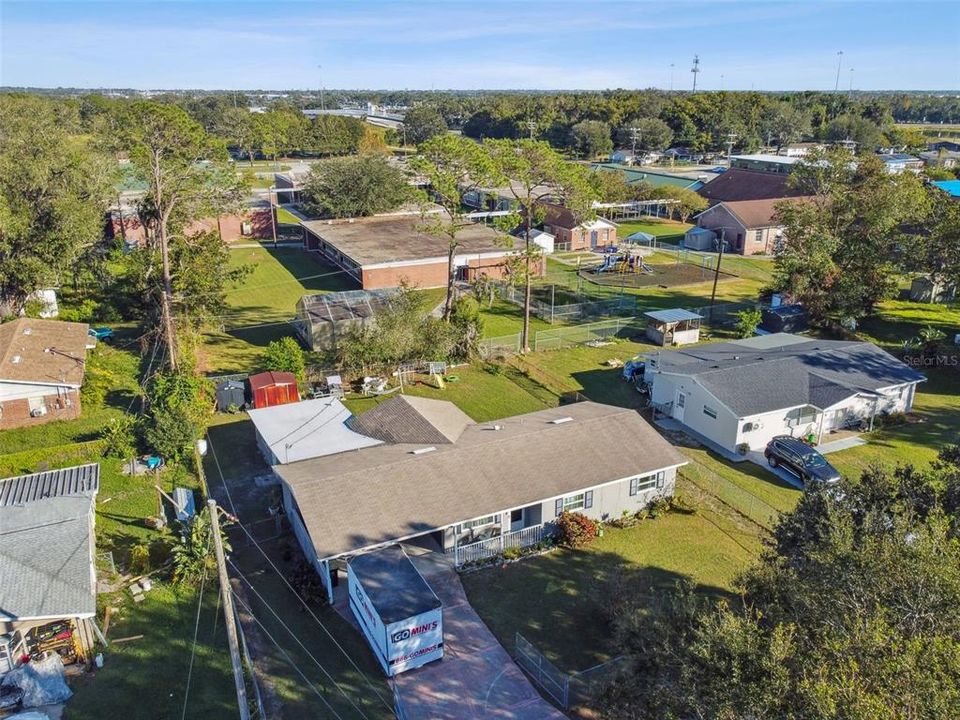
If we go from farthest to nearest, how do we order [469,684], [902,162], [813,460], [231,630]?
[902,162] → [813,460] → [469,684] → [231,630]

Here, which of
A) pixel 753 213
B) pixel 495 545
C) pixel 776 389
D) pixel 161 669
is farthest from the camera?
pixel 753 213

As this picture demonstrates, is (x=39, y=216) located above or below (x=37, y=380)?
above

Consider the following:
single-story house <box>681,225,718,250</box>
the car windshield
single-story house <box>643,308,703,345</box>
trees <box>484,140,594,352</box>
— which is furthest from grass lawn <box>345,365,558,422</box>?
single-story house <box>681,225,718,250</box>

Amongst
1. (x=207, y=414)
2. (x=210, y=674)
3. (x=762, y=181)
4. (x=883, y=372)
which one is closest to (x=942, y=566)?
(x=210, y=674)

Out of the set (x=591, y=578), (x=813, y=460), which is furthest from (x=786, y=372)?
(x=591, y=578)

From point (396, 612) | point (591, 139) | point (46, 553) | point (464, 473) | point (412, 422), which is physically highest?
point (591, 139)

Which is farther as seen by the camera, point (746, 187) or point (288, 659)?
point (746, 187)

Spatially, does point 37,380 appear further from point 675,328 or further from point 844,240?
point 844,240
